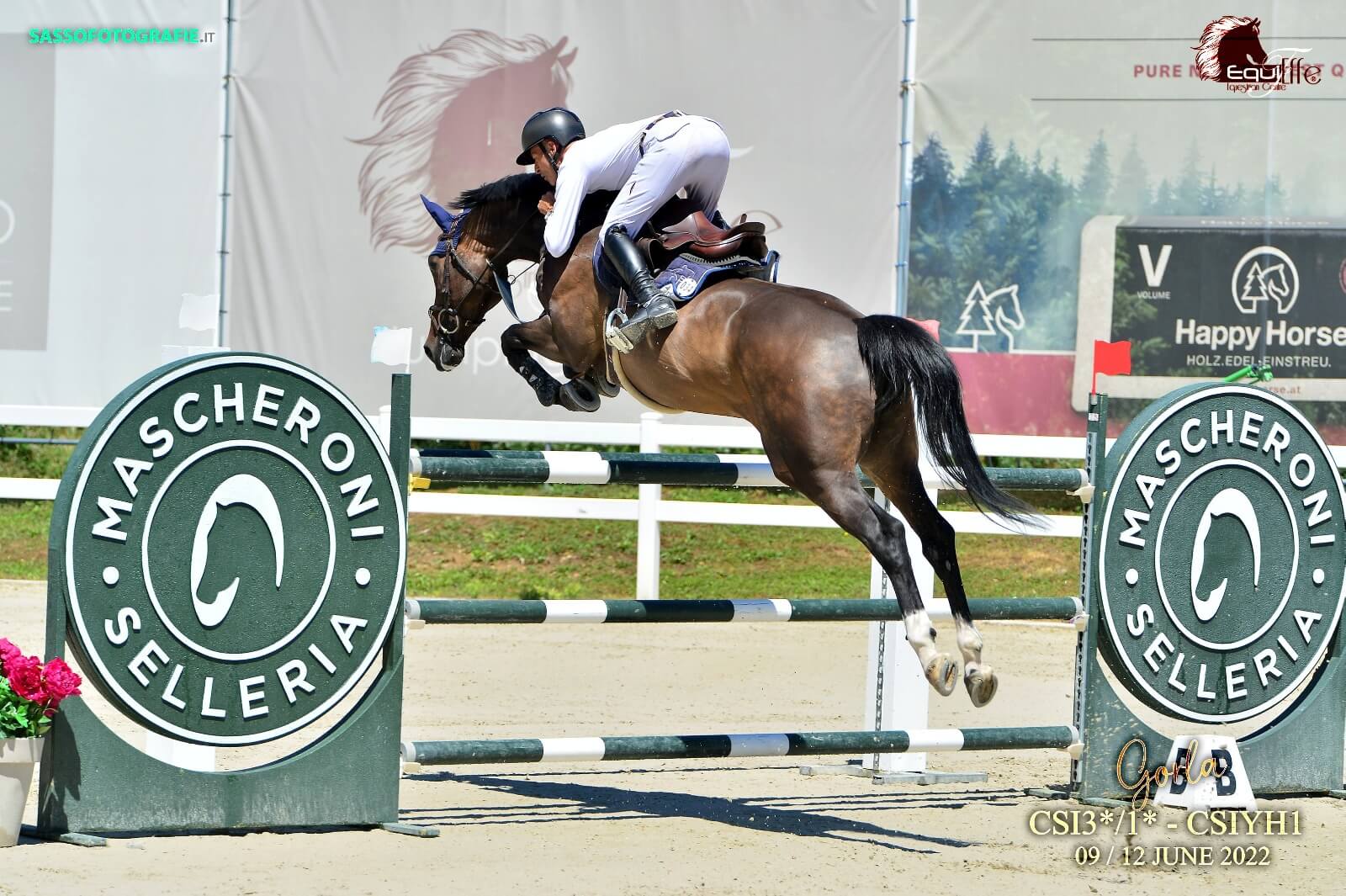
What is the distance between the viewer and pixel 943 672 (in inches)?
169

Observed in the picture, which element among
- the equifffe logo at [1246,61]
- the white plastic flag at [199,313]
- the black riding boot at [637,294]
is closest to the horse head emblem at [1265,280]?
the equifffe logo at [1246,61]

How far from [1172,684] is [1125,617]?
0.98 feet

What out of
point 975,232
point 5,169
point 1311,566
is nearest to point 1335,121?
point 975,232

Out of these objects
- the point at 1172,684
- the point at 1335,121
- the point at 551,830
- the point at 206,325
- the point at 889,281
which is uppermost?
the point at 1335,121

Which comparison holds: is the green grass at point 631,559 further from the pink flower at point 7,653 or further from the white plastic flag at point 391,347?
the pink flower at point 7,653

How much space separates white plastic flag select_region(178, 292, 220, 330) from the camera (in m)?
4.54

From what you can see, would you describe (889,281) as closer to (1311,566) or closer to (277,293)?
(277,293)

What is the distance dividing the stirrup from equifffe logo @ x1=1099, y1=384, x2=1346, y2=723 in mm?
1685

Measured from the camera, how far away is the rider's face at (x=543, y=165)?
17.8ft

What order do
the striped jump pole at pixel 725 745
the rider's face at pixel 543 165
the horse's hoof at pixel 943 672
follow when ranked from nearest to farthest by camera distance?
the horse's hoof at pixel 943 672
the striped jump pole at pixel 725 745
the rider's face at pixel 543 165

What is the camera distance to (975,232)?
10.2m

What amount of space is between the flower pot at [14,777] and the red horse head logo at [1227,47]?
839cm

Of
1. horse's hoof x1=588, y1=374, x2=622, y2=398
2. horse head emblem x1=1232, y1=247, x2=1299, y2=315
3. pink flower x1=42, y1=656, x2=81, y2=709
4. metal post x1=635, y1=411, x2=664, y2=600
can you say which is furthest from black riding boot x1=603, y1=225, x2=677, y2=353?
horse head emblem x1=1232, y1=247, x2=1299, y2=315

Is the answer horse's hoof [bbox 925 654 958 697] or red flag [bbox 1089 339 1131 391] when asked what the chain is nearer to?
red flag [bbox 1089 339 1131 391]
